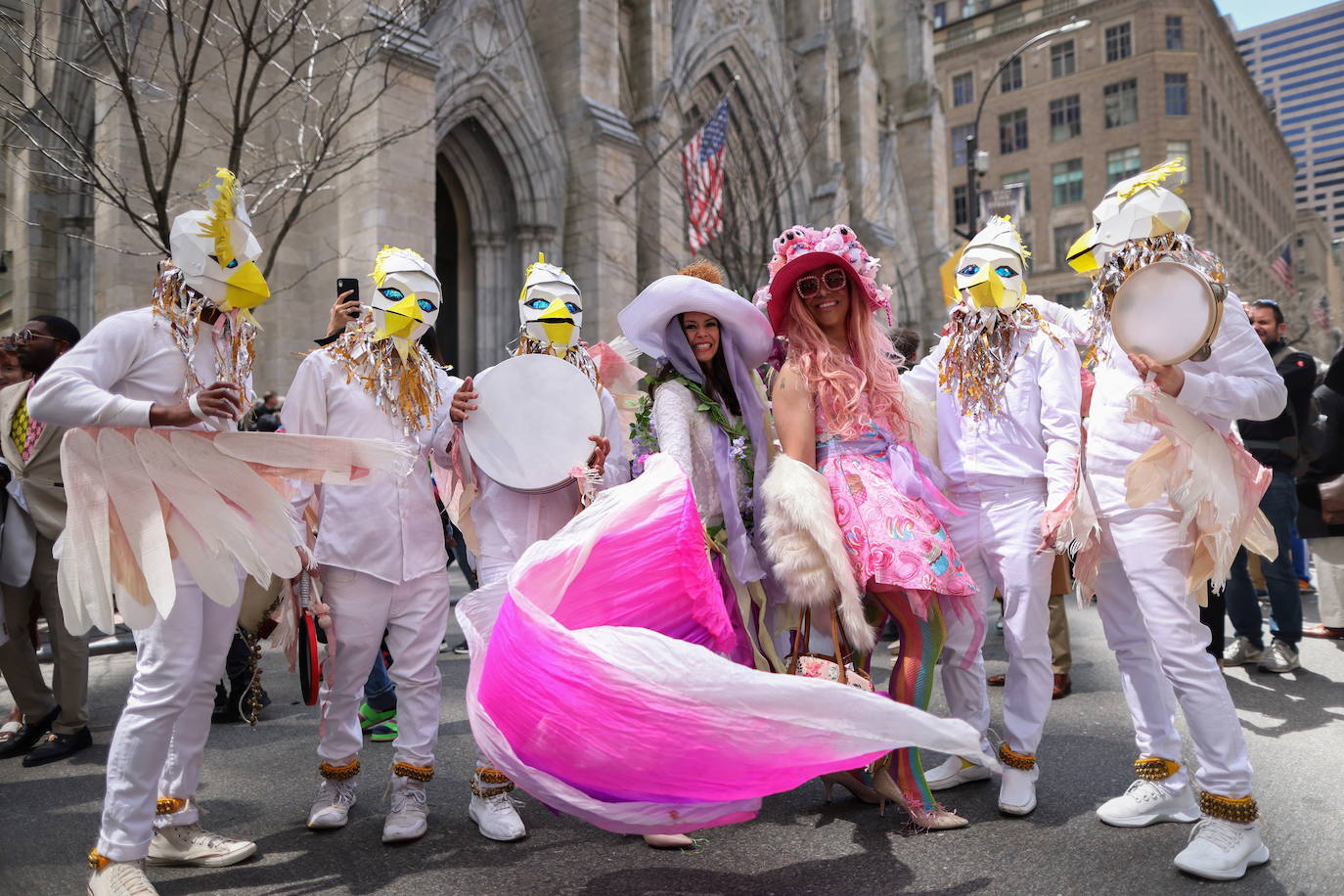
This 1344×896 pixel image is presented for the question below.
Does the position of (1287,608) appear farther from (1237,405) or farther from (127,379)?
(127,379)

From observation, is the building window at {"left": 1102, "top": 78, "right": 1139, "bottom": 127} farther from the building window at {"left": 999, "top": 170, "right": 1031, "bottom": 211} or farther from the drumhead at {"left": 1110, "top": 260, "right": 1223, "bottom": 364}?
the drumhead at {"left": 1110, "top": 260, "right": 1223, "bottom": 364}

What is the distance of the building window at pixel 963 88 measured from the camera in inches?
2005

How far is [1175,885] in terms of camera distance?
2.95 meters

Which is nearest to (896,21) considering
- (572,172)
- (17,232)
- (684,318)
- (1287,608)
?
(572,172)

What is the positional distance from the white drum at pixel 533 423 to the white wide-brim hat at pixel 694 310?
34 centimetres

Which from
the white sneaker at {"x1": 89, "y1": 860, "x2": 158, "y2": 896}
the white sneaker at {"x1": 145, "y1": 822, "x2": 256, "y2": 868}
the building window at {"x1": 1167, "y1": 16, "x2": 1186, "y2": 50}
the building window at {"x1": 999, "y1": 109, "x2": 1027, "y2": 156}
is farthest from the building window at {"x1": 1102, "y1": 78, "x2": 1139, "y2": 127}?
the white sneaker at {"x1": 89, "y1": 860, "x2": 158, "y2": 896}

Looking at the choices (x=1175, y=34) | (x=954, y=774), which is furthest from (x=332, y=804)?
(x=1175, y=34)

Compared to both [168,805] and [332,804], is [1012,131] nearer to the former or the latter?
[332,804]

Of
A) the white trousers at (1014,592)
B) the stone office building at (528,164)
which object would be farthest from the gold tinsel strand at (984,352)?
the stone office building at (528,164)

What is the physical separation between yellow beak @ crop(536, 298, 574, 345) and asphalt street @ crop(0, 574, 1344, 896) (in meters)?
2.09

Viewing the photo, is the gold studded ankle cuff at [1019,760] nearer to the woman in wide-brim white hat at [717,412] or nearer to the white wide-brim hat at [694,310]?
the woman in wide-brim white hat at [717,412]

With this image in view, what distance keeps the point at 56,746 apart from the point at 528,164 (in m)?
12.8

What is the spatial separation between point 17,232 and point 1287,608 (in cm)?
1559

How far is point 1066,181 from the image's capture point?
46344 mm
